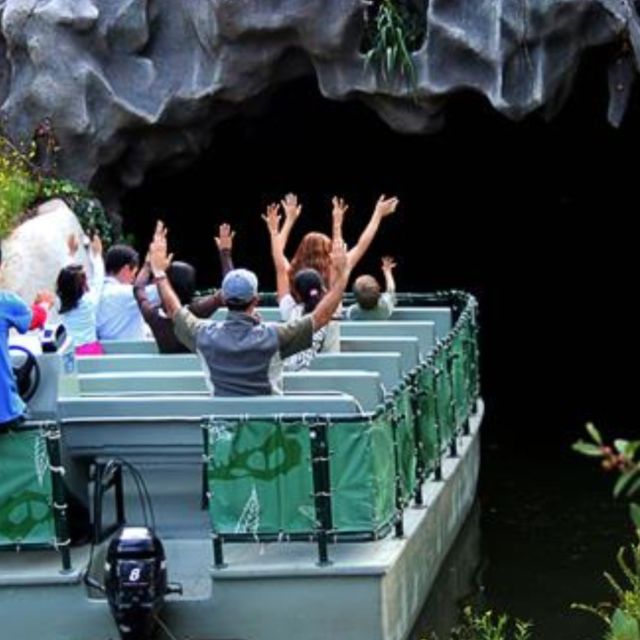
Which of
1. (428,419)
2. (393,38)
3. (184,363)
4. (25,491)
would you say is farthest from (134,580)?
(393,38)

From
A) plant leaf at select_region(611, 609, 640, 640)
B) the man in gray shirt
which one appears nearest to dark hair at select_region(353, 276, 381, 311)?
the man in gray shirt

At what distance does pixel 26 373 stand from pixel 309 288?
1.69 meters

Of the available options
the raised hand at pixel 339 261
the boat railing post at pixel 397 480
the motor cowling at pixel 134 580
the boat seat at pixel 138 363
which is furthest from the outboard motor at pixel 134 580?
the boat seat at pixel 138 363

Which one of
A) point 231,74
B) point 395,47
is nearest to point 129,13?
point 231,74

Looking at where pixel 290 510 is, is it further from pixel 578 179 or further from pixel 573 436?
A: pixel 578 179

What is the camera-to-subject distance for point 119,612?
26.2 ft

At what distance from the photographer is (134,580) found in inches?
313

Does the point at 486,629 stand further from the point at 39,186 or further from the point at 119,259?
the point at 39,186

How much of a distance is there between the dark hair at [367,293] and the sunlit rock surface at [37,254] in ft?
11.6

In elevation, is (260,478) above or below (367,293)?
below

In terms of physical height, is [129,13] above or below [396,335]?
above

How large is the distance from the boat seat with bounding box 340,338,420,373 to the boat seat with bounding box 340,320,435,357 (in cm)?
32

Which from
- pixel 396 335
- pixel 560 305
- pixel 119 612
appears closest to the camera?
pixel 119 612

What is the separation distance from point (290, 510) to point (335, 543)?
295 millimetres
